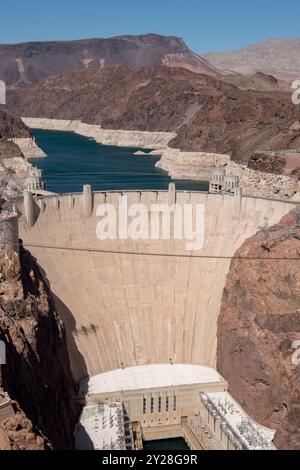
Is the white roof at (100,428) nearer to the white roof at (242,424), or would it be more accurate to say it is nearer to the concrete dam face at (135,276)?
the concrete dam face at (135,276)

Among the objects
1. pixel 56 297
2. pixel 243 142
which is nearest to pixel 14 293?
pixel 56 297

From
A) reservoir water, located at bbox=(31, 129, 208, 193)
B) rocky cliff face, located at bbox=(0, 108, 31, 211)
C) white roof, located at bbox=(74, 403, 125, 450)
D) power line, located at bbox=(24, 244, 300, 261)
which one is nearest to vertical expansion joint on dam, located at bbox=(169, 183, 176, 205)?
power line, located at bbox=(24, 244, 300, 261)

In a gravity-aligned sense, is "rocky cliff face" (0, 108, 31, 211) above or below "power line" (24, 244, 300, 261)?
above

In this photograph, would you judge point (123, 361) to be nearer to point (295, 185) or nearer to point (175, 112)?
point (295, 185)

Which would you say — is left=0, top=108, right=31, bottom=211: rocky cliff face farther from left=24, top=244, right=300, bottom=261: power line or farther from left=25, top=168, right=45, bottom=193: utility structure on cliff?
left=24, top=244, right=300, bottom=261: power line

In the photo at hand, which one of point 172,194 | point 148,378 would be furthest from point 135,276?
point 148,378
